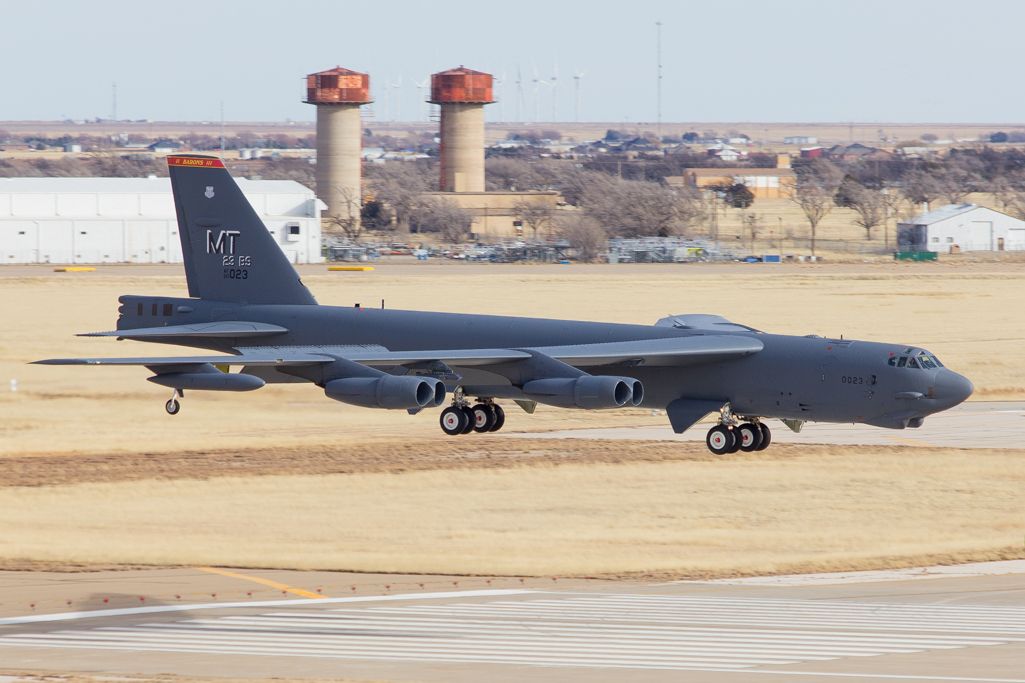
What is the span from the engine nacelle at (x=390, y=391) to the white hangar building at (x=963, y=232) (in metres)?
145

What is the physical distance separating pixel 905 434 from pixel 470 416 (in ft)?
142

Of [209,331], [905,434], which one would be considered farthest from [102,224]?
[209,331]

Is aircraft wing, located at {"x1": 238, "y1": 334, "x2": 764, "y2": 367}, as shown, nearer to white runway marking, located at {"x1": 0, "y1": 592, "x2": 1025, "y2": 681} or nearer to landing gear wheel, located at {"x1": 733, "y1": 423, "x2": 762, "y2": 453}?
landing gear wheel, located at {"x1": 733, "y1": 423, "x2": 762, "y2": 453}

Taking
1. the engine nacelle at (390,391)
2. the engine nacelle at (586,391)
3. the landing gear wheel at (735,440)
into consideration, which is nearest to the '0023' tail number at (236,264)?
the engine nacelle at (390,391)

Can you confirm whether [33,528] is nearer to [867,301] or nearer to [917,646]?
[917,646]

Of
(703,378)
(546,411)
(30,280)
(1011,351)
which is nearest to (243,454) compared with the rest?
(546,411)

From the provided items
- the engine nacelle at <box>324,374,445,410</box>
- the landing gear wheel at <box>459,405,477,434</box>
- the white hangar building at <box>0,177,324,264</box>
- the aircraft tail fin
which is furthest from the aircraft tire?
the white hangar building at <box>0,177,324,264</box>

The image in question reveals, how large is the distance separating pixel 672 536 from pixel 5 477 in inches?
1201

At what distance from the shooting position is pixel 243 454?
267ft

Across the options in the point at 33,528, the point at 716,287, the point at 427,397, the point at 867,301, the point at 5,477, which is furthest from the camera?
the point at 716,287

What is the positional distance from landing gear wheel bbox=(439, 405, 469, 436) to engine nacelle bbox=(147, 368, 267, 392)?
6.52 m

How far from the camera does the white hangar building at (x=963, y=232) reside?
604ft

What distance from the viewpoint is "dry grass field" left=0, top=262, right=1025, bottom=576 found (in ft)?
227

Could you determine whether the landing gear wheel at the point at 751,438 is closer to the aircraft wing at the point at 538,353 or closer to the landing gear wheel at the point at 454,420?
the aircraft wing at the point at 538,353
